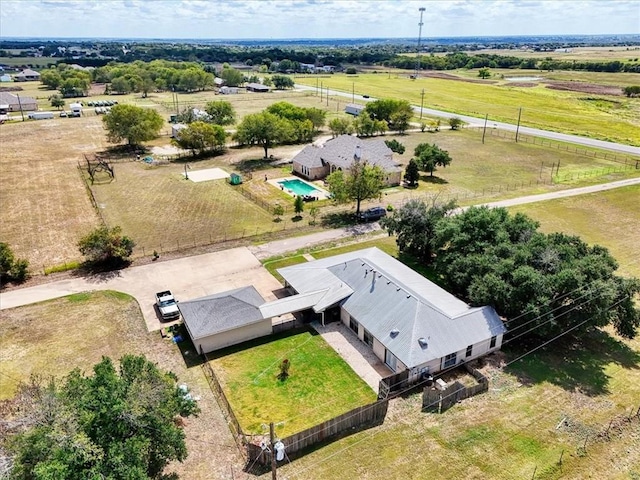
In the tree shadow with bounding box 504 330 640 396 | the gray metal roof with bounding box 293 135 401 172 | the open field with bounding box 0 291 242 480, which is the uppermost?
the gray metal roof with bounding box 293 135 401 172

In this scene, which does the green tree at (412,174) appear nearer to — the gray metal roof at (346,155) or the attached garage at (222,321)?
the gray metal roof at (346,155)

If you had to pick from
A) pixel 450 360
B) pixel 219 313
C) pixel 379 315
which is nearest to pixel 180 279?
pixel 219 313

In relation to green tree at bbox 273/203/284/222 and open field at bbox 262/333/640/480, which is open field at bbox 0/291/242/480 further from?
green tree at bbox 273/203/284/222

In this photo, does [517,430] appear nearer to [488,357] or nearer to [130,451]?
[488,357]

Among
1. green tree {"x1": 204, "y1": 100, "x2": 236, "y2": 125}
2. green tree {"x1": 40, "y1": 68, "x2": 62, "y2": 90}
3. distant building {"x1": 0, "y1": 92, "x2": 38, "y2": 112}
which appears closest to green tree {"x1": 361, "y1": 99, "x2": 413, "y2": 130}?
green tree {"x1": 204, "y1": 100, "x2": 236, "y2": 125}

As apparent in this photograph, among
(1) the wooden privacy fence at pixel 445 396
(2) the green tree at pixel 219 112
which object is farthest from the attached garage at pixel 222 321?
(2) the green tree at pixel 219 112

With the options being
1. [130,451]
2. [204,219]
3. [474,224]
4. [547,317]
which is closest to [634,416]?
[547,317]

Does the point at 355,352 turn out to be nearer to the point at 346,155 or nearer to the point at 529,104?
the point at 346,155
